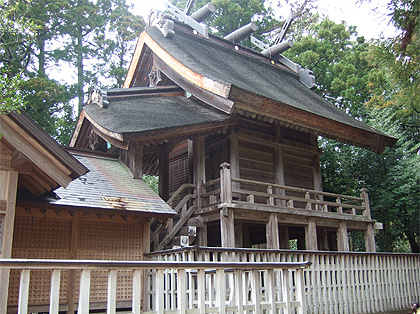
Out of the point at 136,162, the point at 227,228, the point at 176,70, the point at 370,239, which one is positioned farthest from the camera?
the point at 370,239

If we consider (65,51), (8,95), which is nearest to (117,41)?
(65,51)

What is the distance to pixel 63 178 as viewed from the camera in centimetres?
637

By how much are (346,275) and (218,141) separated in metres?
5.27

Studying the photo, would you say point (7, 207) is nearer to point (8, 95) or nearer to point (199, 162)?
point (8, 95)

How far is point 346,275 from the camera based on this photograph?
10344mm

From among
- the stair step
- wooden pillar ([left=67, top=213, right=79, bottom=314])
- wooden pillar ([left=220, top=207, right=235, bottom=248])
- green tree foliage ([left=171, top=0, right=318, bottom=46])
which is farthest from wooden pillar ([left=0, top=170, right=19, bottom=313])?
green tree foliage ([left=171, top=0, right=318, bottom=46])

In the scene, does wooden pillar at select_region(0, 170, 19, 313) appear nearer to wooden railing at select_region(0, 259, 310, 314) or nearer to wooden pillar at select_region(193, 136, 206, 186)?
wooden railing at select_region(0, 259, 310, 314)

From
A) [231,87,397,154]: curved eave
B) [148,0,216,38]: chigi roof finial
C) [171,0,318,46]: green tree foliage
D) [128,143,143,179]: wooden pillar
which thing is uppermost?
[171,0,318,46]: green tree foliage

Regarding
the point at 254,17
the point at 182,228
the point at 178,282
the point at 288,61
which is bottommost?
the point at 178,282

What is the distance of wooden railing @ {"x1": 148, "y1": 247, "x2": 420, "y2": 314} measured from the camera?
8.85 meters

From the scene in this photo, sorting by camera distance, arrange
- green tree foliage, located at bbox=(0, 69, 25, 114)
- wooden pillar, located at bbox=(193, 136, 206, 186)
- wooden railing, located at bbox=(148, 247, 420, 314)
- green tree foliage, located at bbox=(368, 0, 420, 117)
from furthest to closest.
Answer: wooden pillar, located at bbox=(193, 136, 206, 186), wooden railing, located at bbox=(148, 247, 420, 314), green tree foliage, located at bbox=(368, 0, 420, 117), green tree foliage, located at bbox=(0, 69, 25, 114)

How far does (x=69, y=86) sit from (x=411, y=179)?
16.5 meters

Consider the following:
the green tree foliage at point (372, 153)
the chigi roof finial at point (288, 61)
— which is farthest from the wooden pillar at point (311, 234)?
the chigi roof finial at point (288, 61)

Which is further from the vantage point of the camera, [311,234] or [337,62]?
[337,62]
